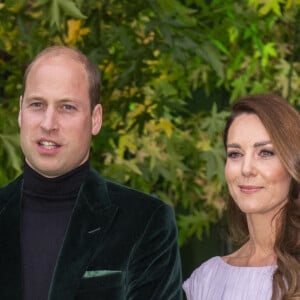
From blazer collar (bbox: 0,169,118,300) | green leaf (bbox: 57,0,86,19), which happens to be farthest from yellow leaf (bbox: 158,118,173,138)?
blazer collar (bbox: 0,169,118,300)

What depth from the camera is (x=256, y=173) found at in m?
3.79

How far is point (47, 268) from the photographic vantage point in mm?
3773

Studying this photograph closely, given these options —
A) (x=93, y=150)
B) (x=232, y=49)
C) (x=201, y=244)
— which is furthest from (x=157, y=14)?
(x=201, y=244)

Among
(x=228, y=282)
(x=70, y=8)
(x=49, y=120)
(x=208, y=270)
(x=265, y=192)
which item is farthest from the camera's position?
(x=70, y=8)

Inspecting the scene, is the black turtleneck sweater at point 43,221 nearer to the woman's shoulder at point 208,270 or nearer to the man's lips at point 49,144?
the man's lips at point 49,144

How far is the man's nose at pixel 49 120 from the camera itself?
3.70 m

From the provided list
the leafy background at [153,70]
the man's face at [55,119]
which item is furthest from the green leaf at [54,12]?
the man's face at [55,119]

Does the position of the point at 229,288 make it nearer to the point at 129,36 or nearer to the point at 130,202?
the point at 130,202

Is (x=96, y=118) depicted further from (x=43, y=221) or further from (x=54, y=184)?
(x=43, y=221)

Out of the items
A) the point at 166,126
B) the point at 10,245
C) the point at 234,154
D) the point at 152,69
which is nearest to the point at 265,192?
the point at 234,154

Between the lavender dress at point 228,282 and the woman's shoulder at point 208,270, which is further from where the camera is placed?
the woman's shoulder at point 208,270

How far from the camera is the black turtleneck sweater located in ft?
12.3

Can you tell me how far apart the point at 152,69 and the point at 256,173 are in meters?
2.69

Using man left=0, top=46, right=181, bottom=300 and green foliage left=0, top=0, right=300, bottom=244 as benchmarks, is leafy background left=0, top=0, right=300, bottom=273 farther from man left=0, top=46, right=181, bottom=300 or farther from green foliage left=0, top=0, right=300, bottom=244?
man left=0, top=46, right=181, bottom=300
